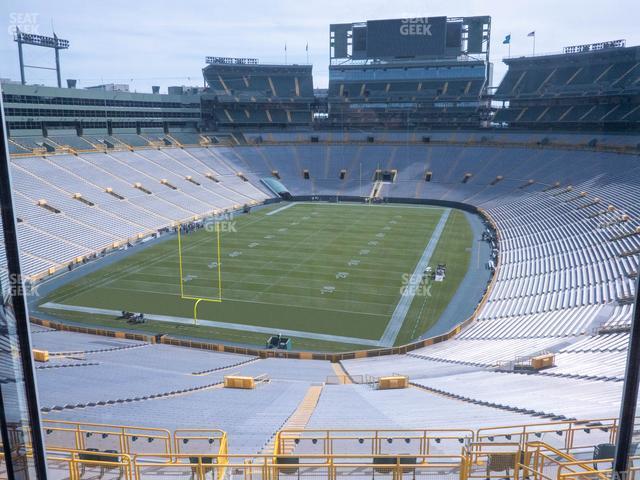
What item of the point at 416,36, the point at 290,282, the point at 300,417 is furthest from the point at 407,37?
the point at 300,417

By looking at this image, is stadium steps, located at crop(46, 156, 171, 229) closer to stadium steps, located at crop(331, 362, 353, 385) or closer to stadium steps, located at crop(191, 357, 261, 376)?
stadium steps, located at crop(191, 357, 261, 376)

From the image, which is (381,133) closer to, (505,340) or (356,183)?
(356,183)

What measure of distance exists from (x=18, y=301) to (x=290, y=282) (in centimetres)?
2607

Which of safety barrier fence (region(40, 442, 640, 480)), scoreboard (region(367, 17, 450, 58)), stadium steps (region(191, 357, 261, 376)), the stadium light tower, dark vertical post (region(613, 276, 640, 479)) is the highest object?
scoreboard (region(367, 17, 450, 58))

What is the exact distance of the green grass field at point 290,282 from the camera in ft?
78.3

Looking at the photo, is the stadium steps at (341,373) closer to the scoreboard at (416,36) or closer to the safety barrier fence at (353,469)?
the safety barrier fence at (353,469)

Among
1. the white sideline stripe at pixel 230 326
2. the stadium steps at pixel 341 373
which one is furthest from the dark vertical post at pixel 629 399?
the white sideline stripe at pixel 230 326

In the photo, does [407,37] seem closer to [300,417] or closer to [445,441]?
[300,417]

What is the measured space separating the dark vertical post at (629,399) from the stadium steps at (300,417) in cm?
572

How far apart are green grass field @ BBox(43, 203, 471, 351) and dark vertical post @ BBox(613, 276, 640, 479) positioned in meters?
Answer: 18.2

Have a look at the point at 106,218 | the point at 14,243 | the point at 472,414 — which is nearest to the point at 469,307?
the point at 472,414

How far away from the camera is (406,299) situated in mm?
27188

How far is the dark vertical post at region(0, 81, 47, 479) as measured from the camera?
3.60 metres

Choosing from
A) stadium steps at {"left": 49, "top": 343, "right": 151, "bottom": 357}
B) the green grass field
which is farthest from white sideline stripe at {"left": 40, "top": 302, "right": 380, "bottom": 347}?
stadium steps at {"left": 49, "top": 343, "right": 151, "bottom": 357}
